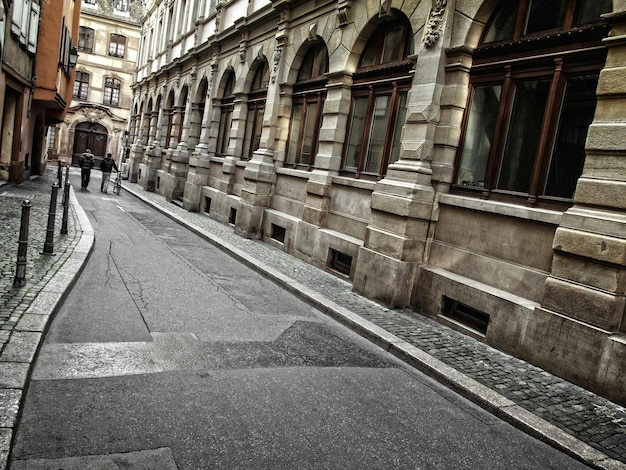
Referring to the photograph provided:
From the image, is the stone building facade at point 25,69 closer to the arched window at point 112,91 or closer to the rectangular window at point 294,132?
the rectangular window at point 294,132

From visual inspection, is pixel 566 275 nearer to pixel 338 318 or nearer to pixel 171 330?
pixel 338 318

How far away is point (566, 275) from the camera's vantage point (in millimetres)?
5957

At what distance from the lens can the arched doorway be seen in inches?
1778

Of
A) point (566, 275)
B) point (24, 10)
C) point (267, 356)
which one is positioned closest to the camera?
point (267, 356)

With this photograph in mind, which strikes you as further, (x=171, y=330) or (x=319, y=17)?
(x=319, y=17)

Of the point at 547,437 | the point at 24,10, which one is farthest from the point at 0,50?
the point at 547,437

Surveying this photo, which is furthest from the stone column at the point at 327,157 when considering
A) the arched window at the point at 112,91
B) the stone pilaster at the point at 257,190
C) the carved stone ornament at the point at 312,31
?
the arched window at the point at 112,91

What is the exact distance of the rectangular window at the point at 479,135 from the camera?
787 cm

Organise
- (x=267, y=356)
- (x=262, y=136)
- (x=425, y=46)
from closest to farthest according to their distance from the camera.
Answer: (x=267, y=356)
(x=425, y=46)
(x=262, y=136)

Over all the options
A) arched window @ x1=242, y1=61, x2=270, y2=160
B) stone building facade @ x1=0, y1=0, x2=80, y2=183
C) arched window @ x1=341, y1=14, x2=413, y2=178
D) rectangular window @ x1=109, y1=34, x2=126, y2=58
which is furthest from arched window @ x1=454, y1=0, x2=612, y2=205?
rectangular window @ x1=109, y1=34, x2=126, y2=58

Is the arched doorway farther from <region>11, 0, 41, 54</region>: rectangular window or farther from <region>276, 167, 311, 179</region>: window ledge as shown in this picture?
<region>276, 167, 311, 179</region>: window ledge

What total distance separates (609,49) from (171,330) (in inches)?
240

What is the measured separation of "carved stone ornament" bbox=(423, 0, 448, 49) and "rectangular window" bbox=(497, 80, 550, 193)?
1635mm

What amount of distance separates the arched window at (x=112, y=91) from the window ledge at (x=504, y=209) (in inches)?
1793
